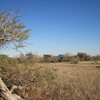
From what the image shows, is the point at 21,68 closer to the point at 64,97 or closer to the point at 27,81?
the point at 27,81

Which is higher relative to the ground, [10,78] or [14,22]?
[14,22]

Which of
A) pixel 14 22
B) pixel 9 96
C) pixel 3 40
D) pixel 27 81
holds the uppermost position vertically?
pixel 14 22

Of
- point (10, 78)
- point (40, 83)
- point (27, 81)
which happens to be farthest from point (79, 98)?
point (10, 78)

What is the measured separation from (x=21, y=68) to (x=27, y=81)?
658 mm

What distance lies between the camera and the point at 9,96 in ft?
14.4

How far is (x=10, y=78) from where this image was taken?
547cm

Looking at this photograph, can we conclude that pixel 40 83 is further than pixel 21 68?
Yes

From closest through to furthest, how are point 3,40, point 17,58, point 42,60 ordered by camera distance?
point 3,40, point 17,58, point 42,60

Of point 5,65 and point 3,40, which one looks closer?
point 3,40

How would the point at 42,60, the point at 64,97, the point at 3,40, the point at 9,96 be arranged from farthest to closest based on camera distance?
the point at 42,60 → the point at 64,97 → the point at 3,40 → the point at 9,96

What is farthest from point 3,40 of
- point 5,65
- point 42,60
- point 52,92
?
point 52,92

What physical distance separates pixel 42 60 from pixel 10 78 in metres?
1.77

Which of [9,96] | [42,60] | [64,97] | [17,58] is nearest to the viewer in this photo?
[9,96]

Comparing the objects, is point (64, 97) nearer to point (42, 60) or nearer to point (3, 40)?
point (42, 60)
